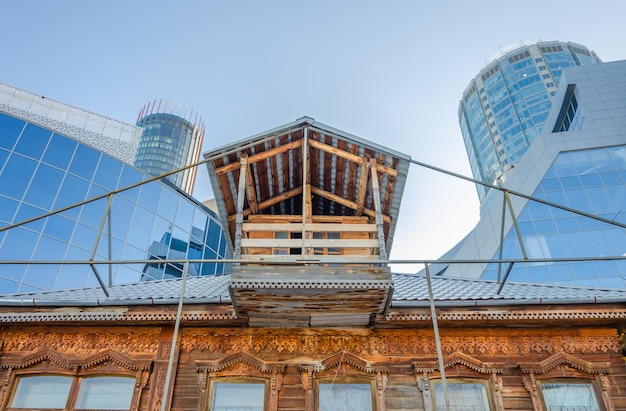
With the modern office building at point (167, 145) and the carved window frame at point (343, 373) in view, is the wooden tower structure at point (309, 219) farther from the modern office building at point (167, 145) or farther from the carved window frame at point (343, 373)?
the modern office building at point (167, 145)

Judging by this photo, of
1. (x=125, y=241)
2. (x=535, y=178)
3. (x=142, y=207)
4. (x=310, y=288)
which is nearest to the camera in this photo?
(x=310, y=288)

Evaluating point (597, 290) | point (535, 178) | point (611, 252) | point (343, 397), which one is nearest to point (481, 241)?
point (535, 178)

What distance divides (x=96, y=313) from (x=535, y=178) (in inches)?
1525

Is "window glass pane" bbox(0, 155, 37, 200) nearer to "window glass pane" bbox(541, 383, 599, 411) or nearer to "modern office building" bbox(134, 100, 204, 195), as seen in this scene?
"window glass pane" bbox(541, 383, 599, 411)

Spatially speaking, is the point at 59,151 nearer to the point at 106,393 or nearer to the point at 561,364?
the point at 106,393

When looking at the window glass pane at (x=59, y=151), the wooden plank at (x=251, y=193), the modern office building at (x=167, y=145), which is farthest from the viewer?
the modern office building at (x=167, y=145)

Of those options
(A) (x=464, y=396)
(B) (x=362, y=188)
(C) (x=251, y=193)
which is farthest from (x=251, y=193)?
(A) (x=464, y=396)

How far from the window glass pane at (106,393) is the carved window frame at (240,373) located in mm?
1404

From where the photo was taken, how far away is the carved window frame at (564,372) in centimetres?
879

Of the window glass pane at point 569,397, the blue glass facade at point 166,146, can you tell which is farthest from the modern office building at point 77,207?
the blue glass facade at point 166,146

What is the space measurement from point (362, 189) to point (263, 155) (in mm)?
2635

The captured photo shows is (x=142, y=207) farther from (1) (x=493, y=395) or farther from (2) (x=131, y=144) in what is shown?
(1) (x=493, y=395)

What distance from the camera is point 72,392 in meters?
8.94

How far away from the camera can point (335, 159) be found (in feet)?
38.7
